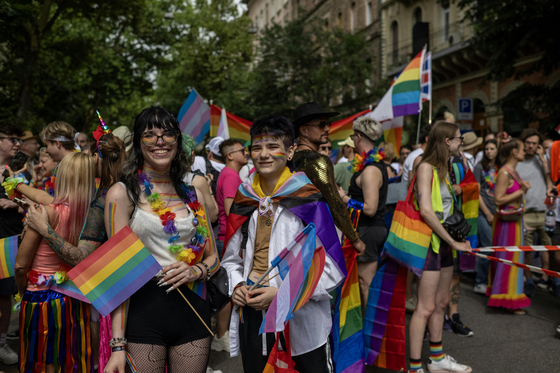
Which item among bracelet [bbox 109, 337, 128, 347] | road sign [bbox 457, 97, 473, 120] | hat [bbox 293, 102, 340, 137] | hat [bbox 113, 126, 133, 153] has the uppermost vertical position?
road sign [bbox 457, 97, 473, 120]

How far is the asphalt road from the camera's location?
159 inches

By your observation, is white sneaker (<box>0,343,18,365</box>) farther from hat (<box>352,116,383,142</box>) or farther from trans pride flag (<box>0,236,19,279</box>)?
hat (<box>352,116,383,142</box>)

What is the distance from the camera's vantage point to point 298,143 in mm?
3609

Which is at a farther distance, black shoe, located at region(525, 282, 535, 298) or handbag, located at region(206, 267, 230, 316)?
black shoe, located at region(525, 282, 535, 298)

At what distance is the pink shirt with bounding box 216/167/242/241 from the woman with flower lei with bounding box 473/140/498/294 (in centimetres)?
362

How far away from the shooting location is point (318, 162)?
10.6 ft

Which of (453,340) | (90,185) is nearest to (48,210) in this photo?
(90,185)

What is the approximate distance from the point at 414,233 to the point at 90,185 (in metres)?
2.47

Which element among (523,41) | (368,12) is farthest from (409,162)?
→ (368,12)

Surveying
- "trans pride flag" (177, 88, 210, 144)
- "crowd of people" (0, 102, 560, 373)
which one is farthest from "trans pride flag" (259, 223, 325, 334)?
"trans pride flag" (177, 88, 210, 144)

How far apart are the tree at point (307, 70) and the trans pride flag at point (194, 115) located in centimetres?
1003

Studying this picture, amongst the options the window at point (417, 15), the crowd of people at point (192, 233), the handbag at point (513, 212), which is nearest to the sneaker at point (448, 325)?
the crowd of people at point (192, 233)

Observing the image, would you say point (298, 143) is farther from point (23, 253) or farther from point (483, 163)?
point (483, 163)

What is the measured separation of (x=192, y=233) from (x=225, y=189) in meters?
2.17
